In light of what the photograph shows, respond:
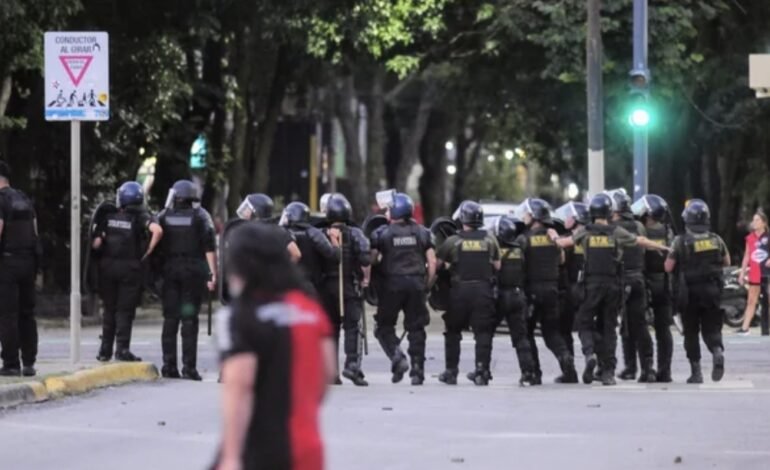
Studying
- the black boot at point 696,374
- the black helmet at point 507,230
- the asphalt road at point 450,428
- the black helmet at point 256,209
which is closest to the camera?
the asphalt road at point 450,428

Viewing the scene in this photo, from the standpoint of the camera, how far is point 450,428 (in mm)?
15867

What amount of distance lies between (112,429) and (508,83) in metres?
28.1

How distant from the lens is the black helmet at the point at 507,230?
21.2 metres

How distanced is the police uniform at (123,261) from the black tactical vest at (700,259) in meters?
5.50

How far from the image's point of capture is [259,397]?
7.39 metres

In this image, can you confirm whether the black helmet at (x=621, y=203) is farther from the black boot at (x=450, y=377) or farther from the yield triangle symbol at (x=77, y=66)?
the yield triangle symbol at (x=77, y=66)

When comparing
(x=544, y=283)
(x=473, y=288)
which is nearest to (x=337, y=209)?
(x=473, y=288)

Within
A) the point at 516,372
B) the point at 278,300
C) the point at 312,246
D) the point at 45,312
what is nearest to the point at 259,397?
the point at 278,300

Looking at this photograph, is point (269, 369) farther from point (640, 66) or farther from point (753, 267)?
point (640, 66)

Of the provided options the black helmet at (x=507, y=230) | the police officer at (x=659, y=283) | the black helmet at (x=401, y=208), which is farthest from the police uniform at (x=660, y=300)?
the black helmet at (x=401, y=208)

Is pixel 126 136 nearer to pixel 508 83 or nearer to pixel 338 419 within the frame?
pixel 508 83

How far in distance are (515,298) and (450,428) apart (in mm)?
5401

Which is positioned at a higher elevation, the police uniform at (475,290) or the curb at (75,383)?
the police uniform at (475,290)

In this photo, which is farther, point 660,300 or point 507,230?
point 660,300
